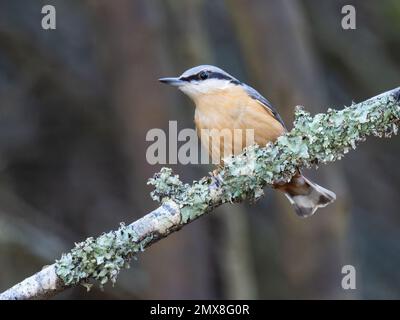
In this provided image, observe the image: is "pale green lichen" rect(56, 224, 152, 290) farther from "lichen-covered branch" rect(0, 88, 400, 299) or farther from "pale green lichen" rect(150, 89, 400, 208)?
"pale green lichen" rect(150, 89, 400, 208)

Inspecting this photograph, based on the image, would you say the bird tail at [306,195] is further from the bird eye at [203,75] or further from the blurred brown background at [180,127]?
the blurred brown background at [180,127]

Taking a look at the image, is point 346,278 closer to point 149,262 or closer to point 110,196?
point 149,262

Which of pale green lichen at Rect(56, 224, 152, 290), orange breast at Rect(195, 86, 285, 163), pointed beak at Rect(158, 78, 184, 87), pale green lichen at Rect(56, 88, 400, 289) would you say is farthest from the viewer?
pointed beak at Rect(158, 78, 184, 87)

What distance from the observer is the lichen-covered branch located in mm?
3814

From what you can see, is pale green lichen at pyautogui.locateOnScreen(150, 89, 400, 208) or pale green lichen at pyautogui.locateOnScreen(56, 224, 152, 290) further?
pale green lichen at pyautogui.locateOnScreen(150, 89, 400, 208)

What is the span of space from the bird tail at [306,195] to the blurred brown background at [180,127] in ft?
5.75

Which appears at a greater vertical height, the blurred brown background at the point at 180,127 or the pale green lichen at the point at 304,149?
the blurred brown background at the point at 180,127

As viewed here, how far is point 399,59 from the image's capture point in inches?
329

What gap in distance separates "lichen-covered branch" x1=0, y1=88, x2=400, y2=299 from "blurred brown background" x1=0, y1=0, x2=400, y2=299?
313cm

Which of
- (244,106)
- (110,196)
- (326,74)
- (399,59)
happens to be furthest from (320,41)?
(244,106)

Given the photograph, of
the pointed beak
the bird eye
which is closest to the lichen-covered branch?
the pointed beak

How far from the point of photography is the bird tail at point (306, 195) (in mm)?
5355

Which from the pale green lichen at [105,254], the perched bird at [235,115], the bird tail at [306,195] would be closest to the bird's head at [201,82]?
the perched bird at [235,115]

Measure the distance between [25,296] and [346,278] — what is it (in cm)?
398
